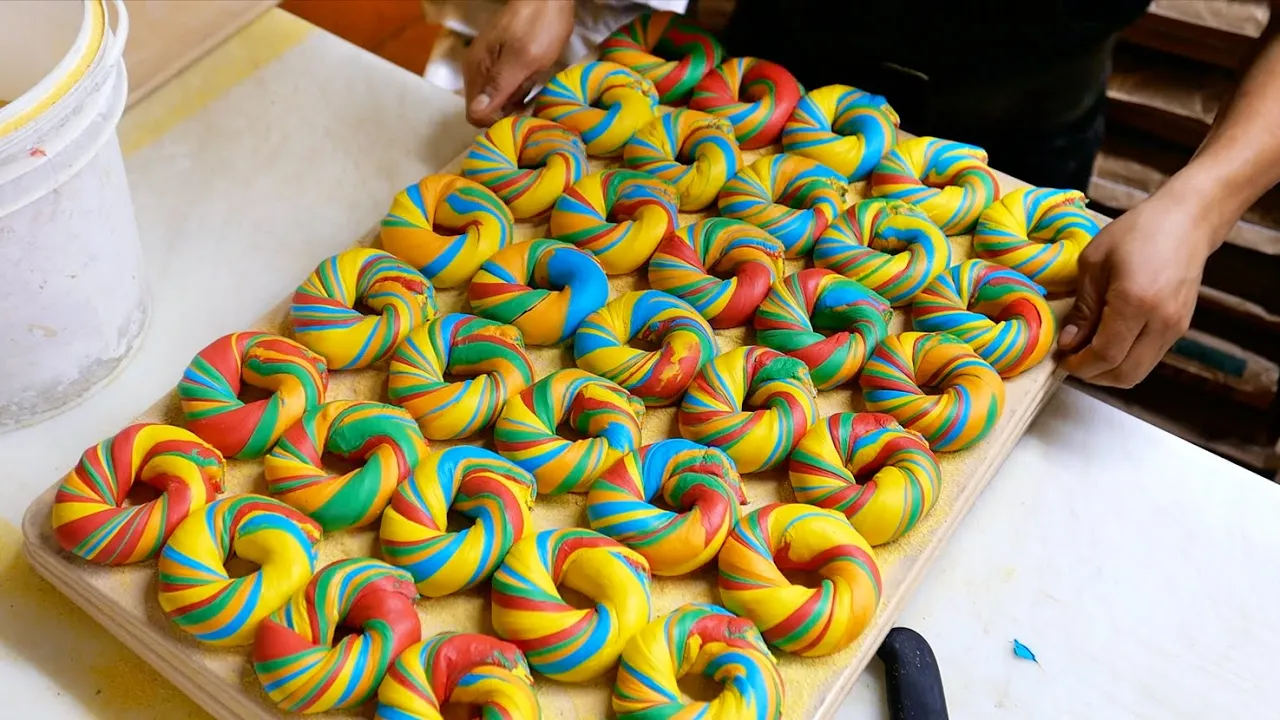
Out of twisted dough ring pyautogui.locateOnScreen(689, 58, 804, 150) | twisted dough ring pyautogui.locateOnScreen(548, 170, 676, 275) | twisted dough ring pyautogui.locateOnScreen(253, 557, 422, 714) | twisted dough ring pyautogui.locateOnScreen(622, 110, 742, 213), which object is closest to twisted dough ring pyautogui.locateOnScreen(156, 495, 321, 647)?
twisted dough ring pyautogui.locateOnScreen(253, 557, 422, 714)

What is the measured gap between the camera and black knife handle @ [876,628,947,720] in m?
0.80

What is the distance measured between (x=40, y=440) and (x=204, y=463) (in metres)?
0.24

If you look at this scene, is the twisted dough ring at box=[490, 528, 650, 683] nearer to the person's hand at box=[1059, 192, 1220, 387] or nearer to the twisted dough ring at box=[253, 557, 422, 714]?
the twisted dough ring at box=[253, 557, 422, 714]

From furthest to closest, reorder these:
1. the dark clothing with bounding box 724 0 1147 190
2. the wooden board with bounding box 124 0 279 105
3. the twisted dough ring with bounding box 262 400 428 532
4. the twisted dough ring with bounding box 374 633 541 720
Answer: the wooden board with bounding box 124 0 279 105 < the dark clothing with bounding box 724 0 1147 190 < the twisted dough ring with bounding box 262 400 428 532 < the twisted dough ring with bounding box 374 633 541 720

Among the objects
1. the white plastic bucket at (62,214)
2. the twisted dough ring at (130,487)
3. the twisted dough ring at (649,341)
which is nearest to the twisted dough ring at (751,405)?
the twisted dough ring at (649,341)

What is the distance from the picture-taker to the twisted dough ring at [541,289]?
94cm

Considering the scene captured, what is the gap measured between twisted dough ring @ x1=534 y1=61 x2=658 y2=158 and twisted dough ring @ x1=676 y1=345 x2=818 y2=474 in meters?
0.31

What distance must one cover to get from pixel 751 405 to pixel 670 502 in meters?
0.13

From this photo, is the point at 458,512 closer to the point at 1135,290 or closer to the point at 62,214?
the point at 62,214

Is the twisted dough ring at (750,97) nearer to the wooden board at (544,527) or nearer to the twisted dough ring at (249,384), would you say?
the wooden board at (544,527)

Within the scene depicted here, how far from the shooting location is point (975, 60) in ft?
3.80

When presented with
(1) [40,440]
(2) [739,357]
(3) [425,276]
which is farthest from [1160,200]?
(1) [40,440]

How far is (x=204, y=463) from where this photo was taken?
2.69ft

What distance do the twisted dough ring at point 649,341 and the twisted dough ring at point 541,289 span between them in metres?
0.02
